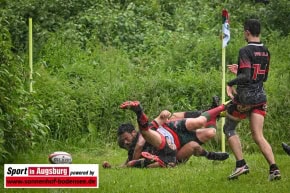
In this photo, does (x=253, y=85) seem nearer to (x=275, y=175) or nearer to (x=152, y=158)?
(x=275, y=175)

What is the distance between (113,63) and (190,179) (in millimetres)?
7242

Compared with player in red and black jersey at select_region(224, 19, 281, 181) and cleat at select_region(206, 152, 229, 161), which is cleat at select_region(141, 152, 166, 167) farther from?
player in red and black jersey at select_region(224, 19, 281, 181)

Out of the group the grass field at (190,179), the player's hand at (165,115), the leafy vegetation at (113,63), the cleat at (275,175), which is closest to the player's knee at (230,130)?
the grass field at (190,179)

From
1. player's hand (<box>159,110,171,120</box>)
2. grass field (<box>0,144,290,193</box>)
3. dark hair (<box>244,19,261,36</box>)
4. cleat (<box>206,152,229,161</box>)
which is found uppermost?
dark hair (<box>244,19,261,36</box>)

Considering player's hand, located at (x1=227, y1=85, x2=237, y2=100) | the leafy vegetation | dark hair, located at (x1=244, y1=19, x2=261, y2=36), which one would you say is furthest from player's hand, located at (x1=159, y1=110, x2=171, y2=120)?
dark hair, located at (x1=244, y1=19, x2=261, y2=36)

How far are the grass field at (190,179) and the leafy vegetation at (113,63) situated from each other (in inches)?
53.7

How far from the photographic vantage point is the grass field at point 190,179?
8805mm

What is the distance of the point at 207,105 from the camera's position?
14562 mm

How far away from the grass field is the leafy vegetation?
1363 millimetres

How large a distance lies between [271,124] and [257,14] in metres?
5.17

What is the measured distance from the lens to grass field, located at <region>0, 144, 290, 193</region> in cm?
880

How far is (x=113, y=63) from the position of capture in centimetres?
1647

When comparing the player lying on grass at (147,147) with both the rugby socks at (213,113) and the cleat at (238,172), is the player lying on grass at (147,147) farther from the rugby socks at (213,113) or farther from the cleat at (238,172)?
the cleat at (238,172)

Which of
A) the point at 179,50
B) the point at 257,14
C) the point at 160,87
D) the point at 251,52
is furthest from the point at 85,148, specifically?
the point at 257,14
